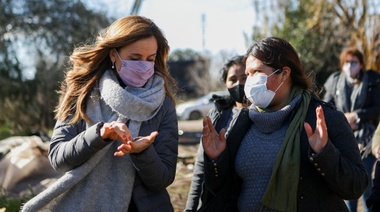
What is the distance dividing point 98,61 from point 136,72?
259mm

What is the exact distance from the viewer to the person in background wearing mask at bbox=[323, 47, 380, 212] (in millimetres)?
5902

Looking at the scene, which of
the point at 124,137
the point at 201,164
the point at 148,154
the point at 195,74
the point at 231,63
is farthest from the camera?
the point at 195,74

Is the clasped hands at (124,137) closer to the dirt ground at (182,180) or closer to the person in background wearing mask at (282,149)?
the person in background wearing mask at (282,149)

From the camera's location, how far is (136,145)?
9.02ft

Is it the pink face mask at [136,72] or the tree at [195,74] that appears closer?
the pink face mask at [136,72]

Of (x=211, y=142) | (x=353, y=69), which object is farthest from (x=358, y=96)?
(x=211, y=142)

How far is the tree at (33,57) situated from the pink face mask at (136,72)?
15372mm

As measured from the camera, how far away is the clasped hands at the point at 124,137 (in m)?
2.71

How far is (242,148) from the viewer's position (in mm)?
3186

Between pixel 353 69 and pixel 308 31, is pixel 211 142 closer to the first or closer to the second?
pixel 353 69

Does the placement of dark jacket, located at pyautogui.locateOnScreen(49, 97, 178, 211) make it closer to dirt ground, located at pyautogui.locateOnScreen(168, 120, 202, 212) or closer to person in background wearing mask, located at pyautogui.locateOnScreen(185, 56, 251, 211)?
person in background wearing mask, located at pyautogui.locateOnScreen(185, 56, 251, 211)

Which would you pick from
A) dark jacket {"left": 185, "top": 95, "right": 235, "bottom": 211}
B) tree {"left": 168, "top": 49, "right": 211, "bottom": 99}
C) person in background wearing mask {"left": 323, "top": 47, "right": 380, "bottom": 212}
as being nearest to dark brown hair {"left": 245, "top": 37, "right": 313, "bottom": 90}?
dark jacket {"left": 185, "top": 95, "right": 235, "bottom": 211}

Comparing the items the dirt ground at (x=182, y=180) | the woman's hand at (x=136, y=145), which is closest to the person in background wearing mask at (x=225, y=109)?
the woman's hand at (x=136, y=145)

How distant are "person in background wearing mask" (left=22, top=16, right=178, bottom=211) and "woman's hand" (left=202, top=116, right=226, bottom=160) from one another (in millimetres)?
173
